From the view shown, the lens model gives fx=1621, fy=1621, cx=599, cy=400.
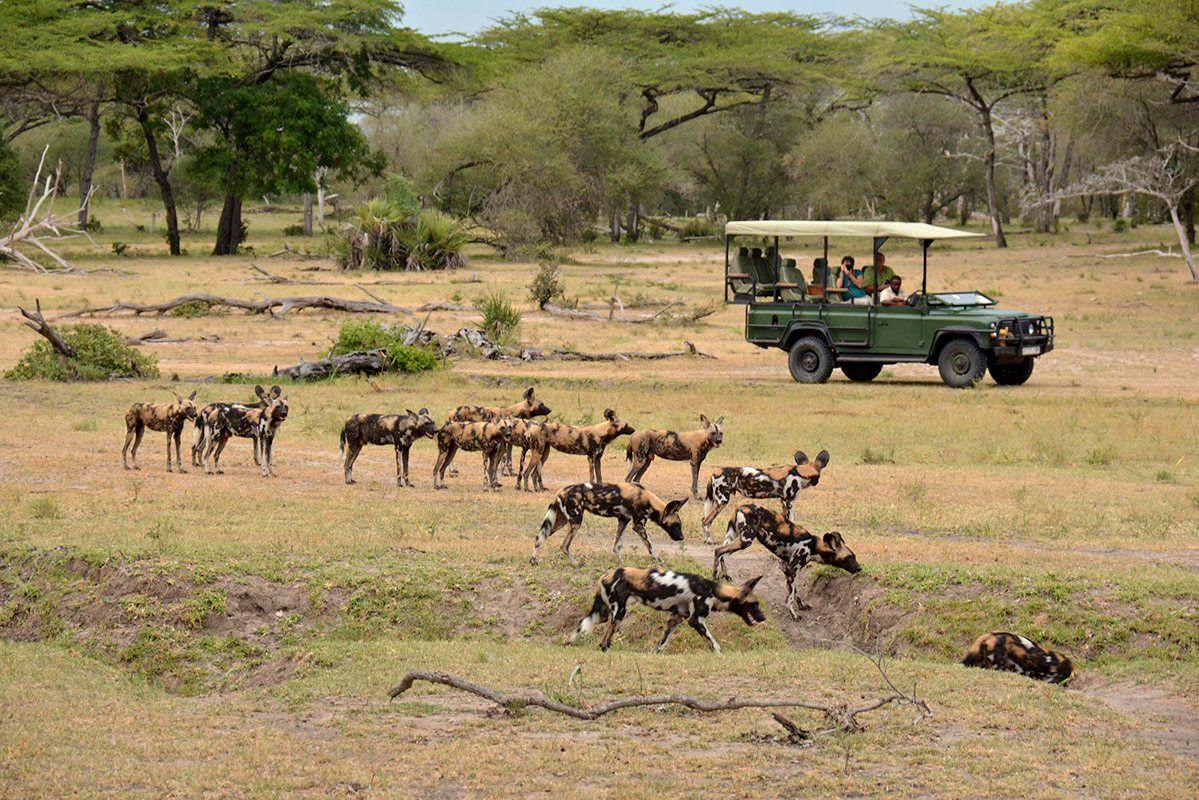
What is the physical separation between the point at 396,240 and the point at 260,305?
12.0 meters

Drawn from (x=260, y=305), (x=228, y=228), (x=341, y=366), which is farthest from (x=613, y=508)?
(x=228, y=228)

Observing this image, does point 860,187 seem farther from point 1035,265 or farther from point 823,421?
point 823,421

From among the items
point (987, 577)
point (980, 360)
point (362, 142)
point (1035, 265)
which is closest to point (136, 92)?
point (362, 142)

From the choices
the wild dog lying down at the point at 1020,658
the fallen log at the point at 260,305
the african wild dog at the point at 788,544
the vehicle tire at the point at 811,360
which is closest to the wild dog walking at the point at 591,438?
the african wild dog at the point at 788,544

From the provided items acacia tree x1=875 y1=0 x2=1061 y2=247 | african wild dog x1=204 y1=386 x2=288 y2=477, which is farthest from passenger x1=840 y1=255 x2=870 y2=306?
acacia tree x1=875 y1=0 x2=1061 y2=247

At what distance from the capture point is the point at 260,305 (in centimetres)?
3478

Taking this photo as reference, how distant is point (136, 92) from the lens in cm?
5431

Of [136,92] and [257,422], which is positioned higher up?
[136,92]

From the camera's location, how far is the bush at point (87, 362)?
25.1 m

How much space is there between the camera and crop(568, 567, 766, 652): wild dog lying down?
1020 cm

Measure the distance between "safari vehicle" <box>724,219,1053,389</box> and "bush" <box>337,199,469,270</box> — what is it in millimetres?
20827

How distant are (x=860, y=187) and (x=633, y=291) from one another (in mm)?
29806

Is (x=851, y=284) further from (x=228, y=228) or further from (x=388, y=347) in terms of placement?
(x=228, y=228)

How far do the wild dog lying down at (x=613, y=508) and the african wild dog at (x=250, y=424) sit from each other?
5037mm
